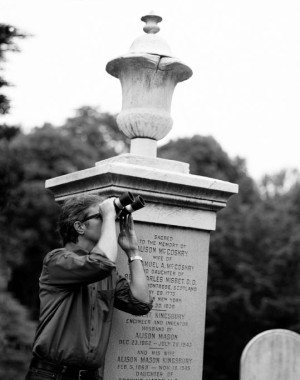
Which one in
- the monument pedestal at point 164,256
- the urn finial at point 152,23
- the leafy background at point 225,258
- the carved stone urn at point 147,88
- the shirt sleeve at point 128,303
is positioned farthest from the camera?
the leafy background at point 225,258

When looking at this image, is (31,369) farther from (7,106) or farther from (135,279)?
(7,106)

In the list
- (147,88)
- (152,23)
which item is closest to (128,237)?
(147,88)

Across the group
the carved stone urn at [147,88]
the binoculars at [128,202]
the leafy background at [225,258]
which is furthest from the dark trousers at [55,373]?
the leafy background at [225,258]

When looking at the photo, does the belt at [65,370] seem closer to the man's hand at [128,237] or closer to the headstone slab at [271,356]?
the man's hand at [128,237]

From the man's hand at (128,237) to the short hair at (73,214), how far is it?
0.26 m

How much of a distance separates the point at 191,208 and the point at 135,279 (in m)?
1.01

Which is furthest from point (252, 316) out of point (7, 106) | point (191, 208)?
Answer: point (191, 208)

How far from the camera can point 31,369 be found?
13.7 ft

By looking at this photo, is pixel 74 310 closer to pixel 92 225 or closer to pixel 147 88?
pixel 92 225

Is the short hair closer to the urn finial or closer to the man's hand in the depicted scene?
the man's hand

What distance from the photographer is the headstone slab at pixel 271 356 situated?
23.3 feet

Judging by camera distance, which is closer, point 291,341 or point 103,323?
point 103,323

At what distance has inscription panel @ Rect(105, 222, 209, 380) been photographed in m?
4.98

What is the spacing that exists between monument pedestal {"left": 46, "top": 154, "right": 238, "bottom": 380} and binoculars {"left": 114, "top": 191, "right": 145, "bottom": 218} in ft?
1.45
